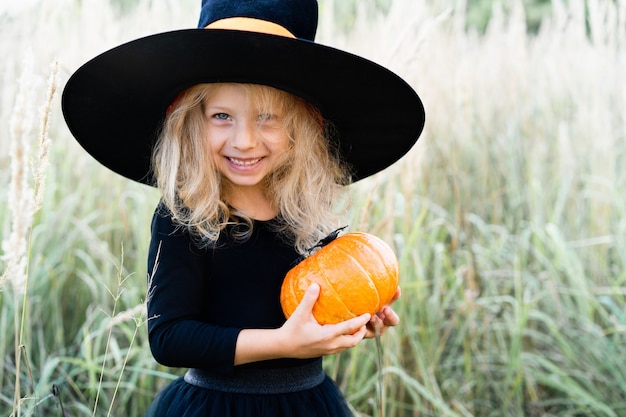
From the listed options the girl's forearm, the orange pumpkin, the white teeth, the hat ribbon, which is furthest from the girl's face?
the girl's forearm

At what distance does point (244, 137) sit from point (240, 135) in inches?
0.5

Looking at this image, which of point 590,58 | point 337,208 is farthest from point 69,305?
point 590,58

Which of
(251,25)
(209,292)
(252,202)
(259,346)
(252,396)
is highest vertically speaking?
(251,25)

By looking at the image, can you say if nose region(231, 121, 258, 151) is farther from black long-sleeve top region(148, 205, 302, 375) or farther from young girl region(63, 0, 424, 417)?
black long-sleeve top region(148, 205, 302, 375)

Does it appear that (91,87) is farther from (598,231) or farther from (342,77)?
(598,231)

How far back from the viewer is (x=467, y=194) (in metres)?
3.42

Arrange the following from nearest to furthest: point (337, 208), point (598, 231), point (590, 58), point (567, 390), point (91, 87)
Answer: point (91, 87) → point (337, 208) → point (567, 390) → point (598, 231) → point (590, 58)

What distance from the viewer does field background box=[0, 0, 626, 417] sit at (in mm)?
2727

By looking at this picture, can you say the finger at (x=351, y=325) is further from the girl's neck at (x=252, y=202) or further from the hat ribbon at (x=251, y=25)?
the hat ribbon at (x=251, y=25)

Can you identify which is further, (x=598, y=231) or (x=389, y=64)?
(x=598, y=231)

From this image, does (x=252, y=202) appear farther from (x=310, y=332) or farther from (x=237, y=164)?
(x=310, y=332)

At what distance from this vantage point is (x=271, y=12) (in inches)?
69.7

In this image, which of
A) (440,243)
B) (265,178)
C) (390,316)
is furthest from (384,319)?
(440,243)

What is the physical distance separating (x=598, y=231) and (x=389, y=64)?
1432mm
